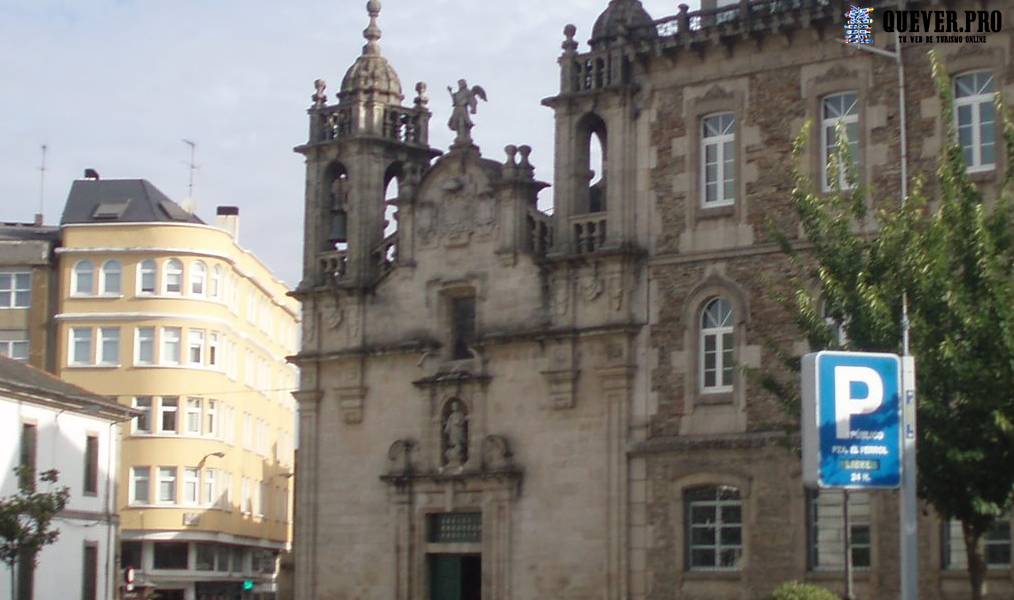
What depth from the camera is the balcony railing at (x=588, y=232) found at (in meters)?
40.6

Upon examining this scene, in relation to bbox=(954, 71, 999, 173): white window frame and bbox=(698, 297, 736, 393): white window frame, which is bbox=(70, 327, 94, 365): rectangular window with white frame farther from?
bbox=(954, 71, 999, 173): white window frame

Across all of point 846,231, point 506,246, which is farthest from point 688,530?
point 846,231

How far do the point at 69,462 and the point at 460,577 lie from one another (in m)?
12.9

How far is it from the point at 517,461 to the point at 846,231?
14896mm

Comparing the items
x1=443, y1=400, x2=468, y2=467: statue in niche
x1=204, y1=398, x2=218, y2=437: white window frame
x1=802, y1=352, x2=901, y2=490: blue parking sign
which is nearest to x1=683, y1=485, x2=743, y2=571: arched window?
x1=443, y1=400, x2=468, y2=467: statue in niche

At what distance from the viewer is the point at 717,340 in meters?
38.6

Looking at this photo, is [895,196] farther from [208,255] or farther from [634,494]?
[208,255]

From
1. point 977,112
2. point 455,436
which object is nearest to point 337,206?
point 455,436

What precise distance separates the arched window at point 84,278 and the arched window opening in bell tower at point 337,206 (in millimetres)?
23302

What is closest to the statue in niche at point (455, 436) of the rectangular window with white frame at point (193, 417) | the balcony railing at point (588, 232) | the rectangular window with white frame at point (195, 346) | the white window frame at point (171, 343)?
the balcony railing at point (588, 232)

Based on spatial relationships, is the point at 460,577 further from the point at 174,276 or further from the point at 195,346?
the point at 174,276

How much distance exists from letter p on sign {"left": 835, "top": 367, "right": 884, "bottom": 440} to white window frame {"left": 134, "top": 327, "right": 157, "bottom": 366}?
5076 centimetres

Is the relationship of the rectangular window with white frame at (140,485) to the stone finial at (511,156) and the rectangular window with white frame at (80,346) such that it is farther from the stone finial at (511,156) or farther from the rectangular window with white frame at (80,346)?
the stone finial at (511,156)

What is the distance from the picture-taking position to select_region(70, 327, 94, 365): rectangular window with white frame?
67.3 meters
